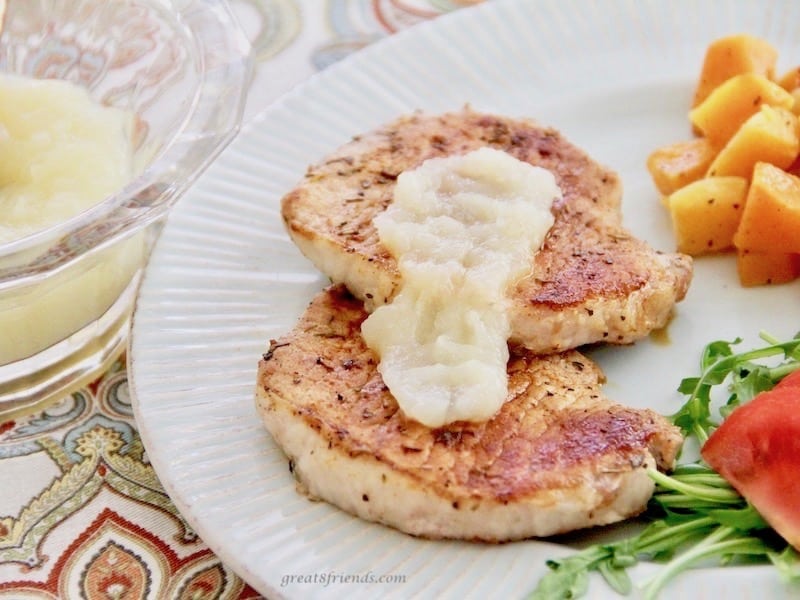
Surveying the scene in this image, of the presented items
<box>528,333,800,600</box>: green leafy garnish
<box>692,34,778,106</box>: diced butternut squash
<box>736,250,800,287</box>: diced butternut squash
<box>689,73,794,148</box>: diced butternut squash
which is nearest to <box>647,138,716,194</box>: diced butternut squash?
<box>689,73,794,148</box>: diced butternut squash

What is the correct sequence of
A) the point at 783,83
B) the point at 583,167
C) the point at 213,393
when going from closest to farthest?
the point at 213,393 → the point at 583,167 → the point at 783,83

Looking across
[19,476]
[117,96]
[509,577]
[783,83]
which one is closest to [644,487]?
[509,577]

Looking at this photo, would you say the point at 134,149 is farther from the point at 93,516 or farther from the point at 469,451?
the point at 469,451

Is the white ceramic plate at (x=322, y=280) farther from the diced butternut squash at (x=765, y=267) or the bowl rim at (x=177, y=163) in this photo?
the bowl rim at (x=177, y=163)

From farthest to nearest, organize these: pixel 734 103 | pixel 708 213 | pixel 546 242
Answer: pixel 734 103, pixel 708 213, pixel 546 242

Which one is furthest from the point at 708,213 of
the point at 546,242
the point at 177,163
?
the point at 177,163

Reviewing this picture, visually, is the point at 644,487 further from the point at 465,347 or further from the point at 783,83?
the point at 783,83

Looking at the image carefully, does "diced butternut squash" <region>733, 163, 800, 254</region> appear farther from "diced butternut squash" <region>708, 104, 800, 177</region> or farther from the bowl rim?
the bowl rim
